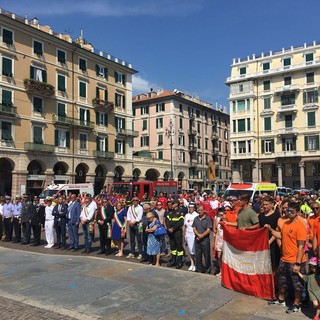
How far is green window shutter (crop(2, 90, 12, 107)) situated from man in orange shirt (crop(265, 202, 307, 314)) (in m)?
33.5

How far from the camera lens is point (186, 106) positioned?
6631 centimetres

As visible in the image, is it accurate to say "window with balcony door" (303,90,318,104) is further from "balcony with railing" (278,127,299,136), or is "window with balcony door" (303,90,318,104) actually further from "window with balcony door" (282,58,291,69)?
"window with balcony door" (282,58,291,69)

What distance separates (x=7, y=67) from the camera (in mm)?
35312

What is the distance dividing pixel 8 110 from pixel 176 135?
3239 centimetres

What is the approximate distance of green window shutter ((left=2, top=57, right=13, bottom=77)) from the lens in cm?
3500

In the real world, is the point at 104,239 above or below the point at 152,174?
below

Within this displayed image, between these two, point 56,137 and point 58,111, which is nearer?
point 56,137

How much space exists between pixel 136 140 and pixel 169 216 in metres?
57.0

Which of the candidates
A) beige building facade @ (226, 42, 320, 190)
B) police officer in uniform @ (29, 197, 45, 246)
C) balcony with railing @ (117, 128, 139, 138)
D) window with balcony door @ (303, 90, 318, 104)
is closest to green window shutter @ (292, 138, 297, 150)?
beige building facade @ (226, 42, 320, 190)

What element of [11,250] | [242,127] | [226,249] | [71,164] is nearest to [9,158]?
[71,164]

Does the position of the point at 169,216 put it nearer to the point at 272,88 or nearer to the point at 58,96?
the point at 58,96

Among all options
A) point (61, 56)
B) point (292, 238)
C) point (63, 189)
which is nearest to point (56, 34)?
point (61, 56)

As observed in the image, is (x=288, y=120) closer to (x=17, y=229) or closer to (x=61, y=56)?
(x=61, y=56)

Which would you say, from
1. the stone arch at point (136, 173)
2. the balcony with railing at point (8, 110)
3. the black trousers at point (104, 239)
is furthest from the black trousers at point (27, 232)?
the stone arch at point (136, 173)
